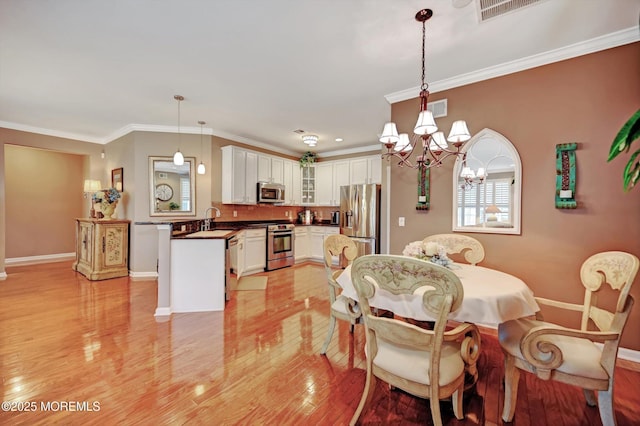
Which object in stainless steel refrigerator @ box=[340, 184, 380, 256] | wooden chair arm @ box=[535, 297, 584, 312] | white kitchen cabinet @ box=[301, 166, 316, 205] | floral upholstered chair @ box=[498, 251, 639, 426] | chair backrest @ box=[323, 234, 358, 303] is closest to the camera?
floral upholstered chair @ box=[498, 251, 639, 426]

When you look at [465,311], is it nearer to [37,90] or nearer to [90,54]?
[90,54]

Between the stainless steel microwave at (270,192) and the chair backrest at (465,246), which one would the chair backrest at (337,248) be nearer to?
the chair backrest at (465,246)

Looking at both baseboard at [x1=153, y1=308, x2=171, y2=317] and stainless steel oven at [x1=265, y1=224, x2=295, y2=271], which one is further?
stainless steel oven at [x1=265, y1=224, x2=295, y2=271]

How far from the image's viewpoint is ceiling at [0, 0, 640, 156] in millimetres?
2018

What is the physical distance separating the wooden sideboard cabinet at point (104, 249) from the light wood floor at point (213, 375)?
4.14ft

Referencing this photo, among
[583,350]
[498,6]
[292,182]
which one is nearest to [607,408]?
[583,350]

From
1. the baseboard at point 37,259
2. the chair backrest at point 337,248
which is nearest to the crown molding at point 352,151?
the chair backrest at point 337,248

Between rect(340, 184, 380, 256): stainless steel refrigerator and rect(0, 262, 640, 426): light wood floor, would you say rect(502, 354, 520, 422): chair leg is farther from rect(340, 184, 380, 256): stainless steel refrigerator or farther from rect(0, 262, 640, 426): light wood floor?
rect(340, 184, 380, 256): stainless steel refrigerator

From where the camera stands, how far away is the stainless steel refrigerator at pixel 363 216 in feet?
17.3

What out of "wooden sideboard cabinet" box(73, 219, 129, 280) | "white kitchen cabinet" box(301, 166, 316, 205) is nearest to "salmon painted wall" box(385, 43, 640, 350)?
"white kitchen cabinet" box(301, 166, 316, 205)

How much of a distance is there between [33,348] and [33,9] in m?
2.76

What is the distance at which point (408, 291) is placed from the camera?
1.33 metres

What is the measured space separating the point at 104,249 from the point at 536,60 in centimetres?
645

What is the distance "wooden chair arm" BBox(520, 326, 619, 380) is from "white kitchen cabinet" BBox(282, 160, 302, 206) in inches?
207
